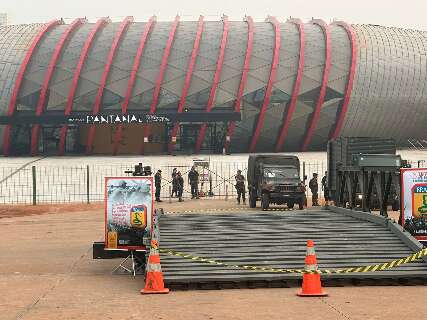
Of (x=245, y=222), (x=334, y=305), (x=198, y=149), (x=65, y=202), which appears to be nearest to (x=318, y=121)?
(x=198, y=149)

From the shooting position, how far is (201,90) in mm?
64438

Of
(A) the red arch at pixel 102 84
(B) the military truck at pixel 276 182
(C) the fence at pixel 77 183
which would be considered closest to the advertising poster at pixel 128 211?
(B) the military truck at pixel 276 182

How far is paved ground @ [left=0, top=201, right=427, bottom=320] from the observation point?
12.9m

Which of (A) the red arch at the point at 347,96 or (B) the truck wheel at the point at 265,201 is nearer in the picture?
(B) the truck wheel at the point at 265,201

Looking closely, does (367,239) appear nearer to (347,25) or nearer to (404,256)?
(404,256)

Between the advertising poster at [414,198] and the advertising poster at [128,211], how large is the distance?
202 inches

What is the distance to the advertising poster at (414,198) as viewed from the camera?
17.7 m

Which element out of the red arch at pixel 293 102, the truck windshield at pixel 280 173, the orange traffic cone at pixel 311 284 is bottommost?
the orange traffic cone at pixel 311 284

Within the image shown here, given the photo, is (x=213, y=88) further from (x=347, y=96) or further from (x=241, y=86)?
(x=347, y=96)

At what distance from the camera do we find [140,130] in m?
65.5

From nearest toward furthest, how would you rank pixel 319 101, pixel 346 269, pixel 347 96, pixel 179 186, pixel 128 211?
pixel 346 269
pixel 128 211
pixel 179 186
pixel 319 101
pixel 347 96

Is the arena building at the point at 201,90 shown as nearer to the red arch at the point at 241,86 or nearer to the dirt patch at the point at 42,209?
the red arch at the point at 241,86

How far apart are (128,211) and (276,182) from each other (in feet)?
57.8

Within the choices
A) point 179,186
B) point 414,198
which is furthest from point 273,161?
point 414,198
